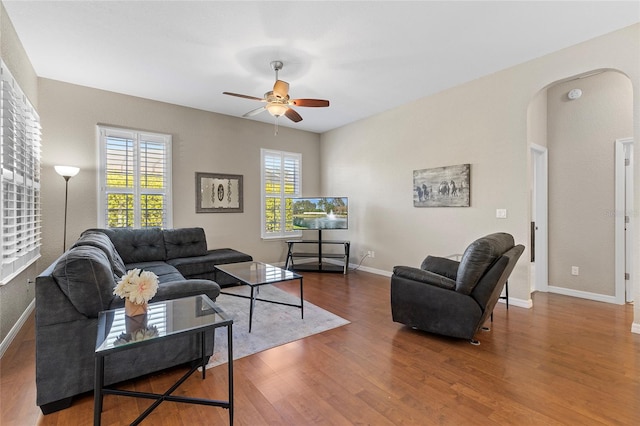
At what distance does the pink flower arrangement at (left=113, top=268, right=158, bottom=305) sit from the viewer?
176 centimetres

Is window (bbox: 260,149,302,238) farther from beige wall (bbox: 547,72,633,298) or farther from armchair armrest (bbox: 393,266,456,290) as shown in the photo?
beige wall (bbox: 547,72,633,298)

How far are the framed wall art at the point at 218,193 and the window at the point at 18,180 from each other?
2117 mm

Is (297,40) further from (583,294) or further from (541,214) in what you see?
(583,294)

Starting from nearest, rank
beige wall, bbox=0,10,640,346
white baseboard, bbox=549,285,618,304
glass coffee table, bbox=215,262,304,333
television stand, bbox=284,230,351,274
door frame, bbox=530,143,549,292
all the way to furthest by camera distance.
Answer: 1. glass coffee table, bbox=215,262,304,333
2. beige wall, bbox=0,10,640,346
3. white baseboard, bbox=549,285,618,304
4. door frame, bbox=530,143,549,292
5. television stand, bbox=284,230,351,274

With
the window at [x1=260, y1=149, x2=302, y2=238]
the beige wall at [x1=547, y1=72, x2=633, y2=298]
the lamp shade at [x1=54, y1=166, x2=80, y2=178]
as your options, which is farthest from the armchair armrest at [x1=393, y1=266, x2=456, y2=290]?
the lamp shade at [x1=54, y1=166, x2=80, y2=178]

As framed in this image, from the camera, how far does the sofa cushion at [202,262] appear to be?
4273mm

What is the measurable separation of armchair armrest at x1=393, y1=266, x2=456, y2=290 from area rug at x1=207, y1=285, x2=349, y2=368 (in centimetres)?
82

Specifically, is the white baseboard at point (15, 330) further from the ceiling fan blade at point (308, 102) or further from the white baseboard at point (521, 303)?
the white baseboard at point (521, 303)

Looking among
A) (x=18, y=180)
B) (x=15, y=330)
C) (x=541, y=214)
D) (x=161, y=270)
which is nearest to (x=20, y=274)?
(x=15, y=330)

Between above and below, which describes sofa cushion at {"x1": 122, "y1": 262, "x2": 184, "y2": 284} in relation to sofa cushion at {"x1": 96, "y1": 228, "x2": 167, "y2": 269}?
below

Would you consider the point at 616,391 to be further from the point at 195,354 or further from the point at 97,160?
the point at 97,160

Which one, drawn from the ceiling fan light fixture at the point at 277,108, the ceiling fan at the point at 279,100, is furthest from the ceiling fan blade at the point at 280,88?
the ceiling fan light fixture at the point at 277,108

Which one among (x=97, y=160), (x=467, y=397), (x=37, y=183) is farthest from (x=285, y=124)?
(x=467, y=397)

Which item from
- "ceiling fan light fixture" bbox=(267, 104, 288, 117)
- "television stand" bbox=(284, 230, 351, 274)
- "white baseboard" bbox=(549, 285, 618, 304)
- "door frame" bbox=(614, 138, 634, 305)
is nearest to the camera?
"ceiling fan light fixture" bbox=(267, 104, 288, 117)
